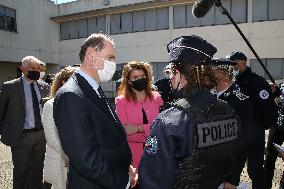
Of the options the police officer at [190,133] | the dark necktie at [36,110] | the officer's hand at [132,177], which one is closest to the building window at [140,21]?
the dark necktie at [36,110]

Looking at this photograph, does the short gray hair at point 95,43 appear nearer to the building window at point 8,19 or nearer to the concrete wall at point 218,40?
the concrete wall at point 218,40

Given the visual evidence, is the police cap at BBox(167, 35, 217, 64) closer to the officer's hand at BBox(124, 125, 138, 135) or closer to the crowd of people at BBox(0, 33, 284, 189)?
the crowd of people at BBox(0, 33, 284, 189)

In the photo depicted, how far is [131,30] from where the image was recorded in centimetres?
2305

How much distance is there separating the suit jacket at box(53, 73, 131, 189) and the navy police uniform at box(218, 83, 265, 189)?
1968 mm

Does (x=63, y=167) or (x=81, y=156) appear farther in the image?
(x=63, y=167)

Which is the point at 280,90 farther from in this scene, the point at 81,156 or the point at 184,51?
the point at 81,156

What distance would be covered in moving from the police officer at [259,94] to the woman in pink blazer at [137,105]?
1266 millimetres

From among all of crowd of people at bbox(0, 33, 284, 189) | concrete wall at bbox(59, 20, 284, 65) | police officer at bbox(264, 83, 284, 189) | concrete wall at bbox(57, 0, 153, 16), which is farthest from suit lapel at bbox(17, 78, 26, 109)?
concrete wall at bbox(57, 0, 153, 16)

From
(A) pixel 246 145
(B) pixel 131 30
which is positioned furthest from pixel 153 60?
(A) pixel 246 145

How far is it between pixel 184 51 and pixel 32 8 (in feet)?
82.0

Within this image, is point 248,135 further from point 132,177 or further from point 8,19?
point 8,19

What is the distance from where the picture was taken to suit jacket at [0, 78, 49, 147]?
4.48 m

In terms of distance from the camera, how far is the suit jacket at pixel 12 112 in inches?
176

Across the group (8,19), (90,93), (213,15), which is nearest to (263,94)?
(90,93)
